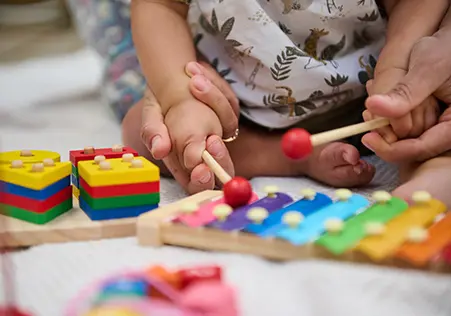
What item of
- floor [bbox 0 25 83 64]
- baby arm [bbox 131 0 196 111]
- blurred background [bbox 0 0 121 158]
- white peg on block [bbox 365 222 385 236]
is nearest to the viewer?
white peg on block [bbox 365 222 385 236]

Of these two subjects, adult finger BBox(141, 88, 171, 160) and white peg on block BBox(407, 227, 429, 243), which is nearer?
white peg on block BBox(407, 227, 429, 243)

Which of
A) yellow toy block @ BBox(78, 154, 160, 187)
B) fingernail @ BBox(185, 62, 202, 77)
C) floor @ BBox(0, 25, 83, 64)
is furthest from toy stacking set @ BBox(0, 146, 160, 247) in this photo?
floor @ BBox(0, 25, 83, 64)

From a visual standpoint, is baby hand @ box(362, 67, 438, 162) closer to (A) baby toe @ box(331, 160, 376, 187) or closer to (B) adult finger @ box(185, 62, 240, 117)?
(A) baby toe @ box(331, 160, 376, 187)

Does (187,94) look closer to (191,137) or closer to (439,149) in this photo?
(191,137)

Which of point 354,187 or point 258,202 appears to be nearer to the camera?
point 258,202

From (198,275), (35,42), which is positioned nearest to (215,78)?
(198,275)

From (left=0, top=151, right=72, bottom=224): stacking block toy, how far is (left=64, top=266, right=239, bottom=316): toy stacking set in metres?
0.22

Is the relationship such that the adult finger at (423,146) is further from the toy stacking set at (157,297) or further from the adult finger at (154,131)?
the toy stacking set at (157,297)

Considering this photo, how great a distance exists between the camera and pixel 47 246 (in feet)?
2.14

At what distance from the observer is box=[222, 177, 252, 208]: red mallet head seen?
0.67m

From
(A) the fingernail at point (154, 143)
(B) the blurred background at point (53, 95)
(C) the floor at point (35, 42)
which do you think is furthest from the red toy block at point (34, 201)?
(C) the floor at point (35, 42)

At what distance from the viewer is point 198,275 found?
50 cm

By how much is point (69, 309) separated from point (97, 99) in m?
0.99

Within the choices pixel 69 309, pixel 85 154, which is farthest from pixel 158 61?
pixel 69 309
